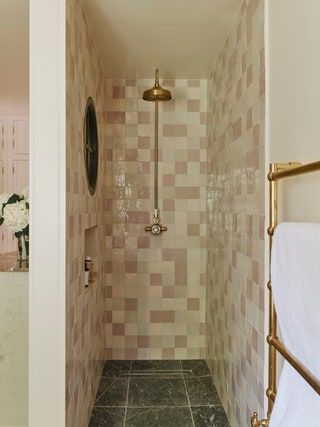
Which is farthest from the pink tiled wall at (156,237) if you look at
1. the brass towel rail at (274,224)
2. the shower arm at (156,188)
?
the brass towel rail at (274,224)

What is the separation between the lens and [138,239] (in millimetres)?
2775

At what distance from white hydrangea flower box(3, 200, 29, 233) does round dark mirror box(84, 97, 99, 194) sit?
0.36 meters

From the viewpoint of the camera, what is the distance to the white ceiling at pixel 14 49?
74.8 inches

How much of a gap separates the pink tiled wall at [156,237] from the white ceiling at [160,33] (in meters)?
0.26

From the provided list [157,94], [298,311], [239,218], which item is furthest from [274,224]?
[157,94]

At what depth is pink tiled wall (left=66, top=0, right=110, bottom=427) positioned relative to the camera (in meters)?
1.50

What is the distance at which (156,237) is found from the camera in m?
2.78

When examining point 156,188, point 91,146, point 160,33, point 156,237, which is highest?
point 160,33

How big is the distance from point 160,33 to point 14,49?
3.23 feet

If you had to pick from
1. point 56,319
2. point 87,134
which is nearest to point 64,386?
point 56,319

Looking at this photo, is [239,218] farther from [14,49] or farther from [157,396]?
[14,49]

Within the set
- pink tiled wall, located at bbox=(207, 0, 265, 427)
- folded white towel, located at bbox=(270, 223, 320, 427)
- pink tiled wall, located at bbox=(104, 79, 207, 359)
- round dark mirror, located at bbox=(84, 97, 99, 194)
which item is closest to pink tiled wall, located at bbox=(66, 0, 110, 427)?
round dark mirror, located at bbox=(84, 97, 99, 194)

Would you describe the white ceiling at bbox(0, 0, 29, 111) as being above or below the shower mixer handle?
above

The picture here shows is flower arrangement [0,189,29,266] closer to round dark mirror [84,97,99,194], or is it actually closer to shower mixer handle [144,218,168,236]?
round dark mirror [84,97,99,194]
